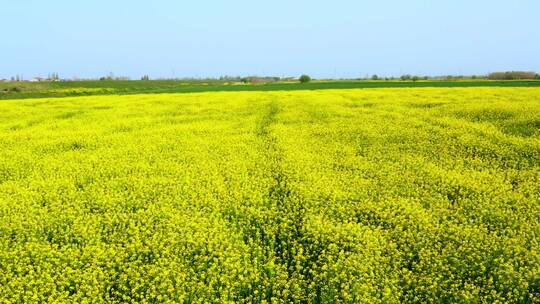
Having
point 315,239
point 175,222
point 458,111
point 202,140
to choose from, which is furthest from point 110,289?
point 458,111

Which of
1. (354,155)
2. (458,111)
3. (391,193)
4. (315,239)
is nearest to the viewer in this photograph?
(315,239)

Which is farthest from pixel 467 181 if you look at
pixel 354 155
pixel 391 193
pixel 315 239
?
pixel 315 239

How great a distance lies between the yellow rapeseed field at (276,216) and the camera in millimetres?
6699

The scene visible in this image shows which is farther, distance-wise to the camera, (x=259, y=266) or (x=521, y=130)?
(x=521, y=130)

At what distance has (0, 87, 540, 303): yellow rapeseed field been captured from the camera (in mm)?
6699

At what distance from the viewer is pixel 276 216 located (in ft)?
30.1

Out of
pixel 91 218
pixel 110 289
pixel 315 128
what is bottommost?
pixel 110 289

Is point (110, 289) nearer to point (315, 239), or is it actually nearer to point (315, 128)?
point (315, 239)

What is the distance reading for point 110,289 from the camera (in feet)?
22.9

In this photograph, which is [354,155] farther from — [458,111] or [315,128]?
[458,111]

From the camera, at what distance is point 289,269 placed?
7.36 m

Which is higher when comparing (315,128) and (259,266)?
(315,128)

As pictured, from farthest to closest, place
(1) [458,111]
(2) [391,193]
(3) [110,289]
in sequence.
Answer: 1. (1) [458,111]
2. (2) [391,193]
3. (3) [110,289]

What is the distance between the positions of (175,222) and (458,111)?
18.0 metres
